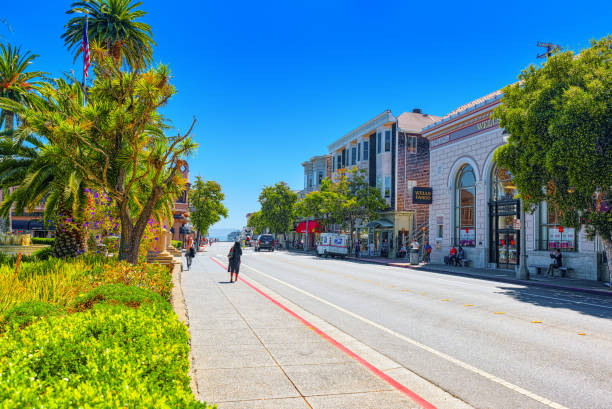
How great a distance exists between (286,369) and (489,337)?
4.39 m

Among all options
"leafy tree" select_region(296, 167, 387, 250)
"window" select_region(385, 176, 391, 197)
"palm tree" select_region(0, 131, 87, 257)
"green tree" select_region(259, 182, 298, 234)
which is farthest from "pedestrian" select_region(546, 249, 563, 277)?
"green tree" select_region(259, 182, 298, 234)

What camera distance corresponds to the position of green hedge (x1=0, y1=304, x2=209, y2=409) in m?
2.41

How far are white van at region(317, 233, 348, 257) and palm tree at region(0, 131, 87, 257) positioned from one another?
90.9 feet

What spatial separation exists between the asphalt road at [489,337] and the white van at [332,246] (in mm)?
24789

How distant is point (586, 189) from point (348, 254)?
1174 inches

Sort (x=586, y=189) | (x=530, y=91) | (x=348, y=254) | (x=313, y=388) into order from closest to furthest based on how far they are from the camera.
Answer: (x=313, y=388) < (x=586, y=189) < (x=530, y=91) < (x=348, y=254)

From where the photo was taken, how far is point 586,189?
624 inches

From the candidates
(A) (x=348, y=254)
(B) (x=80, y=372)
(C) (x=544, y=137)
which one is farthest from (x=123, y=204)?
(A) (x=348, y=254)

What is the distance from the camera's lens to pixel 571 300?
46.2 feet

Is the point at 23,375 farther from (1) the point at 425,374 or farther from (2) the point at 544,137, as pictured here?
(2) the point at 544,137

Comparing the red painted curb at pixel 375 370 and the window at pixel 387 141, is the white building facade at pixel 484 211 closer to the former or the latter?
the window at pixel 387 141

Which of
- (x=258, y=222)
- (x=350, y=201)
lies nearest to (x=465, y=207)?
(x=350, y=201)

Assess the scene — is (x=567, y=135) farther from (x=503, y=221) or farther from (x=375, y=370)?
(x=375, y=370)

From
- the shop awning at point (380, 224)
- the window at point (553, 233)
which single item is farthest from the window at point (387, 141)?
the window at point (553, 233)
